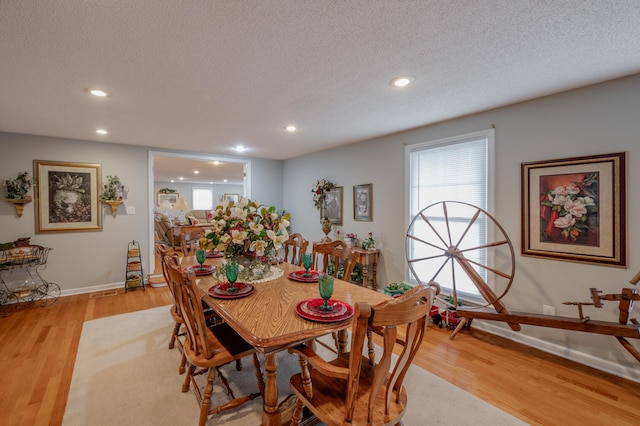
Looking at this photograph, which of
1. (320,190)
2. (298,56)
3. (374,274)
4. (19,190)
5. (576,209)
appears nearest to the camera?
(298,56)

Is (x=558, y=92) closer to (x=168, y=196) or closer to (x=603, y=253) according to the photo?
(x=603, y=253)

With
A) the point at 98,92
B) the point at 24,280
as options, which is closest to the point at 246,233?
the point at 98,92

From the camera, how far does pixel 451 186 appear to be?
3350 mm

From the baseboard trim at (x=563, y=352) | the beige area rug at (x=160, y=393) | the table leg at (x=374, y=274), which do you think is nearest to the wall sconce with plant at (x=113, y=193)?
the beige area rug at (x=160, y=393)

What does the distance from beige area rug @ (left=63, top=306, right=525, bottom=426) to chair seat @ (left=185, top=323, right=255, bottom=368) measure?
47 cm

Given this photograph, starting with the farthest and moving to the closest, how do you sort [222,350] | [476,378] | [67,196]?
1. [67,196]
2. [476,378]
3. [222,350]

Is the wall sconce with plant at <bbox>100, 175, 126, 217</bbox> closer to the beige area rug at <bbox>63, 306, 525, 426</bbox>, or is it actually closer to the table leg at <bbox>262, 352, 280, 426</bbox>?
the beige area rug at <bbox>63, 306, 525, 426</bbox>

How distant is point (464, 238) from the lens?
322 centimetres

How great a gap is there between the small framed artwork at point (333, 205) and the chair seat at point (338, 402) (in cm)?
344

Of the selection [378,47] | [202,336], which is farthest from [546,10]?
[202,336]

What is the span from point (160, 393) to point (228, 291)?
0.99 meters

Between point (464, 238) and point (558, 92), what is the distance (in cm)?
162

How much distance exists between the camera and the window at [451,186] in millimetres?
3064

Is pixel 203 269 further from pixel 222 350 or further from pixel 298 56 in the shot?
pixel 298 56
